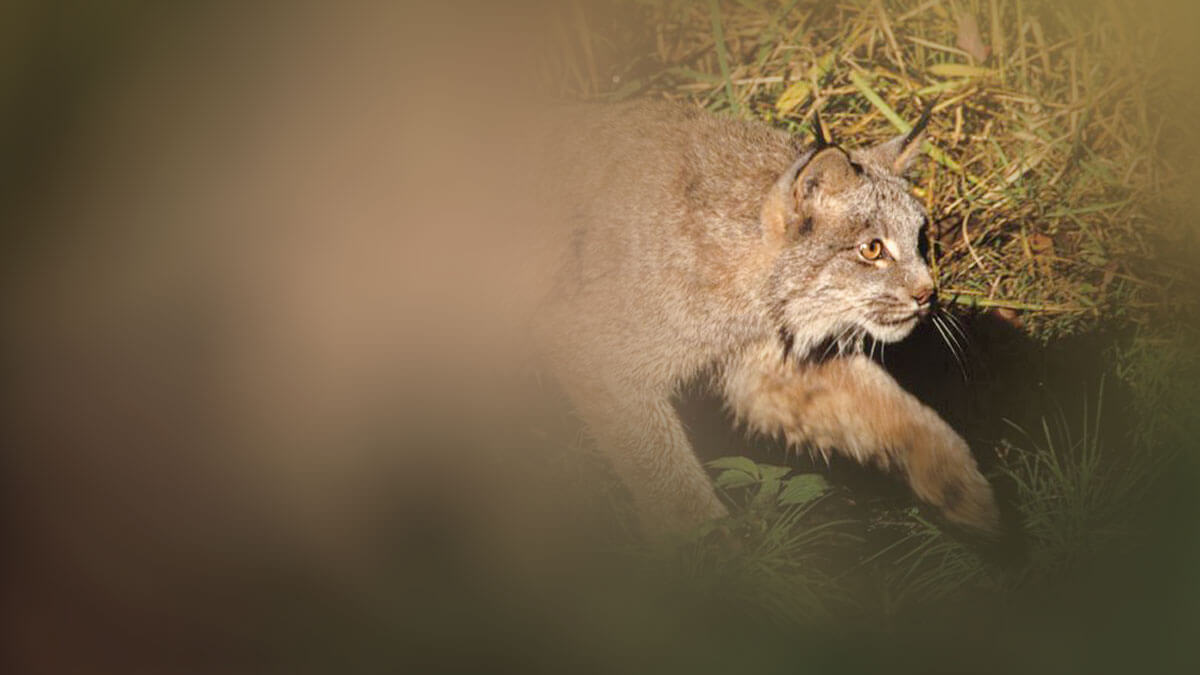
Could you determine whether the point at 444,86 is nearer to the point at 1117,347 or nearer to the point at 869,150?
the point at 869,150

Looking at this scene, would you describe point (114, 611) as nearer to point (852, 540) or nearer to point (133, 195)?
point (133, 195)

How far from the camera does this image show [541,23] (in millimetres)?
1060

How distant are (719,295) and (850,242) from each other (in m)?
0.16

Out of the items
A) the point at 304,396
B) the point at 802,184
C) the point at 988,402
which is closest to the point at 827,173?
the point at 802,184

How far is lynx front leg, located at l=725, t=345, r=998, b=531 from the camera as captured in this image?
45.7 inches

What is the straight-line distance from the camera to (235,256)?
3.47 ft

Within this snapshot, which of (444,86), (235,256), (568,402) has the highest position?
(444,86)

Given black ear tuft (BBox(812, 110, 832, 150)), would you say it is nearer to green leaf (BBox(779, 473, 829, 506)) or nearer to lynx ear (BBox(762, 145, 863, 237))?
lynx ear (BBox(762, 145, 863, 237))

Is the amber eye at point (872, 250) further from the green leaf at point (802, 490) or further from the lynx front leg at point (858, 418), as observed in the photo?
the green leaf at point (802, 490)

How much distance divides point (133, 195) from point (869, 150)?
28.4 inches

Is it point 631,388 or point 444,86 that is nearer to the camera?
point 444,86

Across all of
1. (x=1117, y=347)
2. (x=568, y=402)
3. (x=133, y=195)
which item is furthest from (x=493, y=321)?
(x=1117, y=347)

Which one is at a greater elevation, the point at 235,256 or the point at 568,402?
the point at 235,256

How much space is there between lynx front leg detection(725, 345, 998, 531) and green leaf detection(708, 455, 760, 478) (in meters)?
0.06
